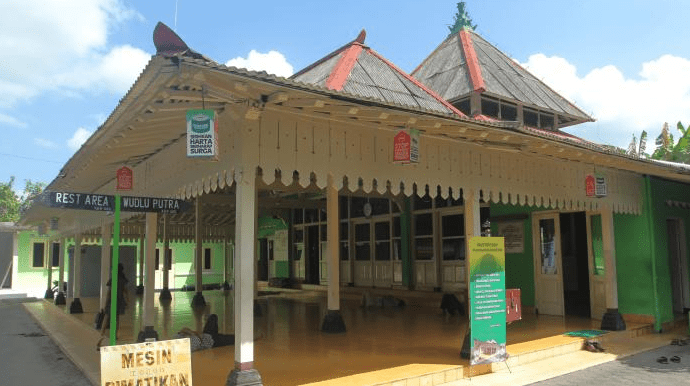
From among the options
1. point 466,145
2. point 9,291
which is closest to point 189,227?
point 9,291

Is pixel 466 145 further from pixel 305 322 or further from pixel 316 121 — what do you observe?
pixel 305 322

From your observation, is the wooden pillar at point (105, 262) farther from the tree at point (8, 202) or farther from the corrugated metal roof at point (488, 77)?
the tree at point (8, 202)

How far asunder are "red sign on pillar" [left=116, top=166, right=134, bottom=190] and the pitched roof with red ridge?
133 inches

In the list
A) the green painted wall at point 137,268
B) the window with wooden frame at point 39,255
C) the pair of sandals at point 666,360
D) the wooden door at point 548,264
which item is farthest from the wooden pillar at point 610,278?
the window with wooden frame at point 39,255

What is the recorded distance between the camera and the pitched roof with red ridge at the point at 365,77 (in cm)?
909

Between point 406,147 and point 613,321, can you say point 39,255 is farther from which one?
point 613,321

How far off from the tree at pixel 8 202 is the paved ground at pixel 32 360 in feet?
113

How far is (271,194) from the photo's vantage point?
567 inches

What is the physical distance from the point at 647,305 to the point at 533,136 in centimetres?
522

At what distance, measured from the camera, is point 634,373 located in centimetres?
670

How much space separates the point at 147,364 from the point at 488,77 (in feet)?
44.6

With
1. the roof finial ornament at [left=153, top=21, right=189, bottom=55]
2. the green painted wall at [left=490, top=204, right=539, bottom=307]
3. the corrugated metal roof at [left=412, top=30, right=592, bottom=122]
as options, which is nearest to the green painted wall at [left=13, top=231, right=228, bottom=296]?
the corrugated metal roof at [left=412, top=30, right=592, bottom=122]

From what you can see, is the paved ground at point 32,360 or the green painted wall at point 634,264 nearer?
the paved ground at point 32,360

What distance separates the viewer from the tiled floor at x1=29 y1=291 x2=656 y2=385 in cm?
614
